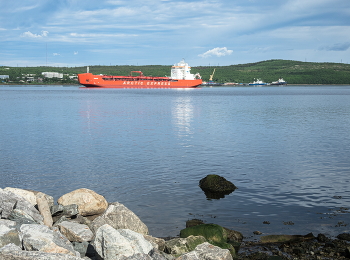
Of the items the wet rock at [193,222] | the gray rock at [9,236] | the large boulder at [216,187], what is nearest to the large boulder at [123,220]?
the wet rock at [193,222]

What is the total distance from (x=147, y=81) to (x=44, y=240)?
146 m

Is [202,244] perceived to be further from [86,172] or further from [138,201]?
[86,172]

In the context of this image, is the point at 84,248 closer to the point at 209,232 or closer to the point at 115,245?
the point at 115,245

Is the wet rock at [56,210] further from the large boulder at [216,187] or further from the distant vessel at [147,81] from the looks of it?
the distant vessel at [147,81]

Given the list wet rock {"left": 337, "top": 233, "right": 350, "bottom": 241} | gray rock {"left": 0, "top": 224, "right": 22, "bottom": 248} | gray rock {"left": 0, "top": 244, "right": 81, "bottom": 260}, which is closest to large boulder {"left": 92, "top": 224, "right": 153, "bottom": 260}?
gray rock {"left": 0, "top": 244, "right": 81, "bottom": 260}

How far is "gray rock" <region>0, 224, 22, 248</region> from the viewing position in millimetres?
7428

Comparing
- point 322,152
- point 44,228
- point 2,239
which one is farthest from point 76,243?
point 322,152

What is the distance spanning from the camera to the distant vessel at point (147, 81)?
142125 millimetres

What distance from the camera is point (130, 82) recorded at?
491 feet

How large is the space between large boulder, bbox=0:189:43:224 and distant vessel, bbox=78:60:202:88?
134 metres

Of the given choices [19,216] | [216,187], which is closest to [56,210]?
[19,216]

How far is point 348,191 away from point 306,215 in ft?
10.8

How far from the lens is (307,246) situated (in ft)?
30.8

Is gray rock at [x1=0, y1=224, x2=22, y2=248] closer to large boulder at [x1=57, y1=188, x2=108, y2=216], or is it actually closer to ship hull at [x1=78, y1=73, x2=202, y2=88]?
large boulder at [x1=57, y1=188, x2=108, y2=216]
